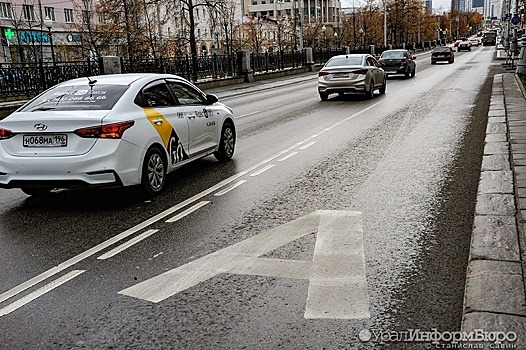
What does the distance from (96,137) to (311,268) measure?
10.3 feet

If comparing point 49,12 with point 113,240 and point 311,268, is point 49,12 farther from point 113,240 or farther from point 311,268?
point 311,268

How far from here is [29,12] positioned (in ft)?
210

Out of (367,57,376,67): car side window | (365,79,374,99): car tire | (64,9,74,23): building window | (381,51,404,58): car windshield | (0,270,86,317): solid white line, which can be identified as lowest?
(365,79,374,99): car tire

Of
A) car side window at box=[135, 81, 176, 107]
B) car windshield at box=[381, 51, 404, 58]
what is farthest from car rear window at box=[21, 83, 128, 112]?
car windshield at box=[381, 51, 404, 58]

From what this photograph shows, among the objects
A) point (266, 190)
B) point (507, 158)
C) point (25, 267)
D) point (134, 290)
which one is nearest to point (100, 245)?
point (25, 267)

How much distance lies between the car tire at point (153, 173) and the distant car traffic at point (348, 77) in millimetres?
13879

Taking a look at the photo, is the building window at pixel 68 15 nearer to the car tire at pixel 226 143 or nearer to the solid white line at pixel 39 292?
the car tire at pixel 226 143

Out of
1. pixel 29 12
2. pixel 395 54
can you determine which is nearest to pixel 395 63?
pixel 395 54

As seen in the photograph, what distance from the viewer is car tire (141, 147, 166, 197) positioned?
285 inches

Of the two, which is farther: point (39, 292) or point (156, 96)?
point (156, 96)

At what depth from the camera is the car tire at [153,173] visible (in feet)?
23.7

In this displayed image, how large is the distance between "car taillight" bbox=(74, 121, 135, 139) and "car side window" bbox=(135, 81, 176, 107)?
719 mm

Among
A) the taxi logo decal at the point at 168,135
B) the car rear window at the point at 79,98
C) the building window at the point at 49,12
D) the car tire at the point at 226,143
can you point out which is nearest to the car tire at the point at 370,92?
the car tire at the point at 226,143

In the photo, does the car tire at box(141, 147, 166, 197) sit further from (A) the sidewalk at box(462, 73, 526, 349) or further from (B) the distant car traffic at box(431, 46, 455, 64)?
(B) the distant car traffic at box(431, 46, 455, 64)
